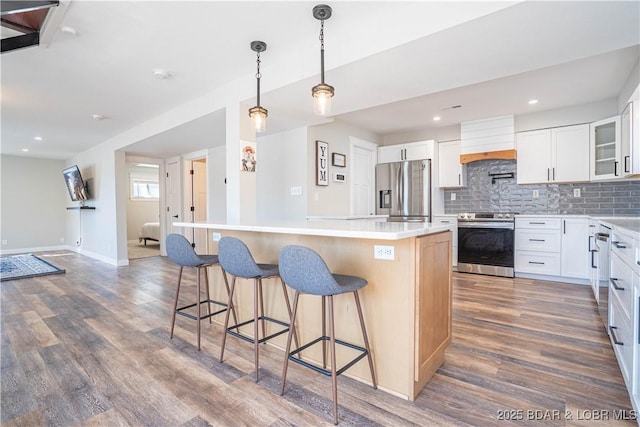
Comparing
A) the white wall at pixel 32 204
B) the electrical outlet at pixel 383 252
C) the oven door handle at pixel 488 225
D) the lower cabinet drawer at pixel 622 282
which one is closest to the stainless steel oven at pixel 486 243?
the oven door handle at pixel 488 225

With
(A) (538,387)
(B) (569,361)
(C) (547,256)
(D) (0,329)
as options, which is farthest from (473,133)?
(D) (0,329)

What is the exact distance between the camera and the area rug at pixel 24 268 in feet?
15.9

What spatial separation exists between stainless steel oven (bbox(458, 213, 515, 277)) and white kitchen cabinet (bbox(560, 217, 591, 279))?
588 mm

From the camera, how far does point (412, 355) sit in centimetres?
174

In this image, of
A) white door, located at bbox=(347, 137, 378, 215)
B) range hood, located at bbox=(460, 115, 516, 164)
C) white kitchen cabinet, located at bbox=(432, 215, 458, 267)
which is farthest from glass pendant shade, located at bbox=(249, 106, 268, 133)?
range hood, located at bbox=(460, 115, 516, 164)

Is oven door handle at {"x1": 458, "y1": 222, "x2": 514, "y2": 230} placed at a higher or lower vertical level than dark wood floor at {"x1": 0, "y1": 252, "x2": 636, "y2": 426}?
higher

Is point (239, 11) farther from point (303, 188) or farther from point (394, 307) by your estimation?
point (303, 188)

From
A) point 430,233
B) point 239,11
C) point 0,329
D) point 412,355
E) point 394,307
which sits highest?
point 239,11

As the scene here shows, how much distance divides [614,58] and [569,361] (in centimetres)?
270

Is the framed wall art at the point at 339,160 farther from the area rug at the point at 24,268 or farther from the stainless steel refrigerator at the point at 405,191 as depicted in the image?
the area rug at the point at 24,268

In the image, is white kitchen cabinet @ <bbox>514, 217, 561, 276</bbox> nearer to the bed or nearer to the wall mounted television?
the bed

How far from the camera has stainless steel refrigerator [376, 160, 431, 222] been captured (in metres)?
5.27

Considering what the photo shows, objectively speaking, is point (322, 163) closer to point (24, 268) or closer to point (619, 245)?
point (619, 245)

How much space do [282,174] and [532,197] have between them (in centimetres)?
376
